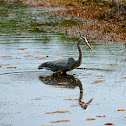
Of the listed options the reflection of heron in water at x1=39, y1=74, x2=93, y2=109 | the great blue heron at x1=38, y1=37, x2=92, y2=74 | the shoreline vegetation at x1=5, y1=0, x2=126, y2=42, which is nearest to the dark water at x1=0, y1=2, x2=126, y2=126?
the reflection of heron in water at x1=39, y1=74, x2=93, y2=109

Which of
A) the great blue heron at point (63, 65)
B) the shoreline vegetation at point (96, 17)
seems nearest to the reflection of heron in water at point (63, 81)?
the great blue heron at point (63, 65)

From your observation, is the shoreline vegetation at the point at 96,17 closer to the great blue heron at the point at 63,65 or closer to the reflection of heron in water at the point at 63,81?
the great blue heron at the point at 63,65

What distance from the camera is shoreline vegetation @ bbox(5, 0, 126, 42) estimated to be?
19.6 m

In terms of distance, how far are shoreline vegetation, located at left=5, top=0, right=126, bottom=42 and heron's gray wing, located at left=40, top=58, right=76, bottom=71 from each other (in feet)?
19.4

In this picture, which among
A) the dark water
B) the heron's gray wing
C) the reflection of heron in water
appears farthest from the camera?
the heron's gray wing

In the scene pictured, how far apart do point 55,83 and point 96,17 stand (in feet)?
43.0

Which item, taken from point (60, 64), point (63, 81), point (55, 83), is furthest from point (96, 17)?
point (55, 83)

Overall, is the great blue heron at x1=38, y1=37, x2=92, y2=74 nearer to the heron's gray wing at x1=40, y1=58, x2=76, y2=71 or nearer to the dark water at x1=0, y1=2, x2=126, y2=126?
the heron's gray wing at x1=40, y1=58, x2=76, y2=71

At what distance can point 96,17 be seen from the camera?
24.3m

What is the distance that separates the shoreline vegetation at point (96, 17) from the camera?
64.4 feet

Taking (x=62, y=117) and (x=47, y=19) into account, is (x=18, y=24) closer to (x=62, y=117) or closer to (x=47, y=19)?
(x=47, y=19)

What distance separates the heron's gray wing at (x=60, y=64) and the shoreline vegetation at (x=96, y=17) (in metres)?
5.91

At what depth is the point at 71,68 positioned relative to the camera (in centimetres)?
1277

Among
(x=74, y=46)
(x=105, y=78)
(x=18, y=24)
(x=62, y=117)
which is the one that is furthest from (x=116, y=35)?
(x=62, y=117)
